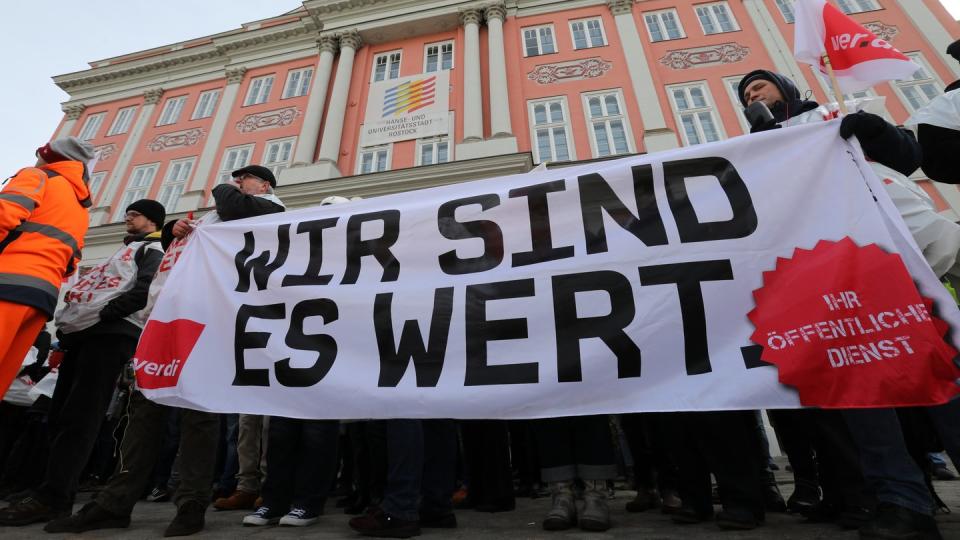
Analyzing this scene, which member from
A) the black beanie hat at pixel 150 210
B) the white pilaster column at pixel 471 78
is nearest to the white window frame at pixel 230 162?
the white pilaster column at pixel 471 78

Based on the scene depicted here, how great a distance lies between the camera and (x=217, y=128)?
1608cm

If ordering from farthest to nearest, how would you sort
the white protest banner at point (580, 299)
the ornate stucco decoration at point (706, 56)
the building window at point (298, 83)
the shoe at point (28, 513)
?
the building window at point (298, 83), the ornate stucco decoration at point (706, 56), the shoe at point (28, 513), the white protest banner at point (580, 299)

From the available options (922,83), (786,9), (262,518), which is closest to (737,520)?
(262,518)

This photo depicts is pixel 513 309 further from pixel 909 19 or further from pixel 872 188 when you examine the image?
pixel 909 19

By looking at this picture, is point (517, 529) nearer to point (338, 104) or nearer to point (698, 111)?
point (698, 111)

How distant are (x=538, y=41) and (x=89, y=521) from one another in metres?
15.6

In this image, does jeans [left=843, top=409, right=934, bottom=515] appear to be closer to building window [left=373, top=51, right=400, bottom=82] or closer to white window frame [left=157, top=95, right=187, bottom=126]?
building window [left=373, top=51, right=400, bottom=82]

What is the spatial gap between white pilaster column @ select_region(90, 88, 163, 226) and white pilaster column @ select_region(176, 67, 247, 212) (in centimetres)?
286

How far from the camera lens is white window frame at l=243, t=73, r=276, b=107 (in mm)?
16625

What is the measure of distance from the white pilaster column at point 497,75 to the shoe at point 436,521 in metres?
11.0

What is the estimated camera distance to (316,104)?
1486 centimetres

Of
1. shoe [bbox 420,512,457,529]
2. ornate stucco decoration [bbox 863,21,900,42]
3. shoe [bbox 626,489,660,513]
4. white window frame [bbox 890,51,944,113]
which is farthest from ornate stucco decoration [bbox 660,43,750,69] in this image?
shoe [bbox 420,512,457,529]

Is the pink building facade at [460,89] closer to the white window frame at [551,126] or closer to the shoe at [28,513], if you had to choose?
the white window frame at [551,126]

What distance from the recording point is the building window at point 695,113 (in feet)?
40.2
